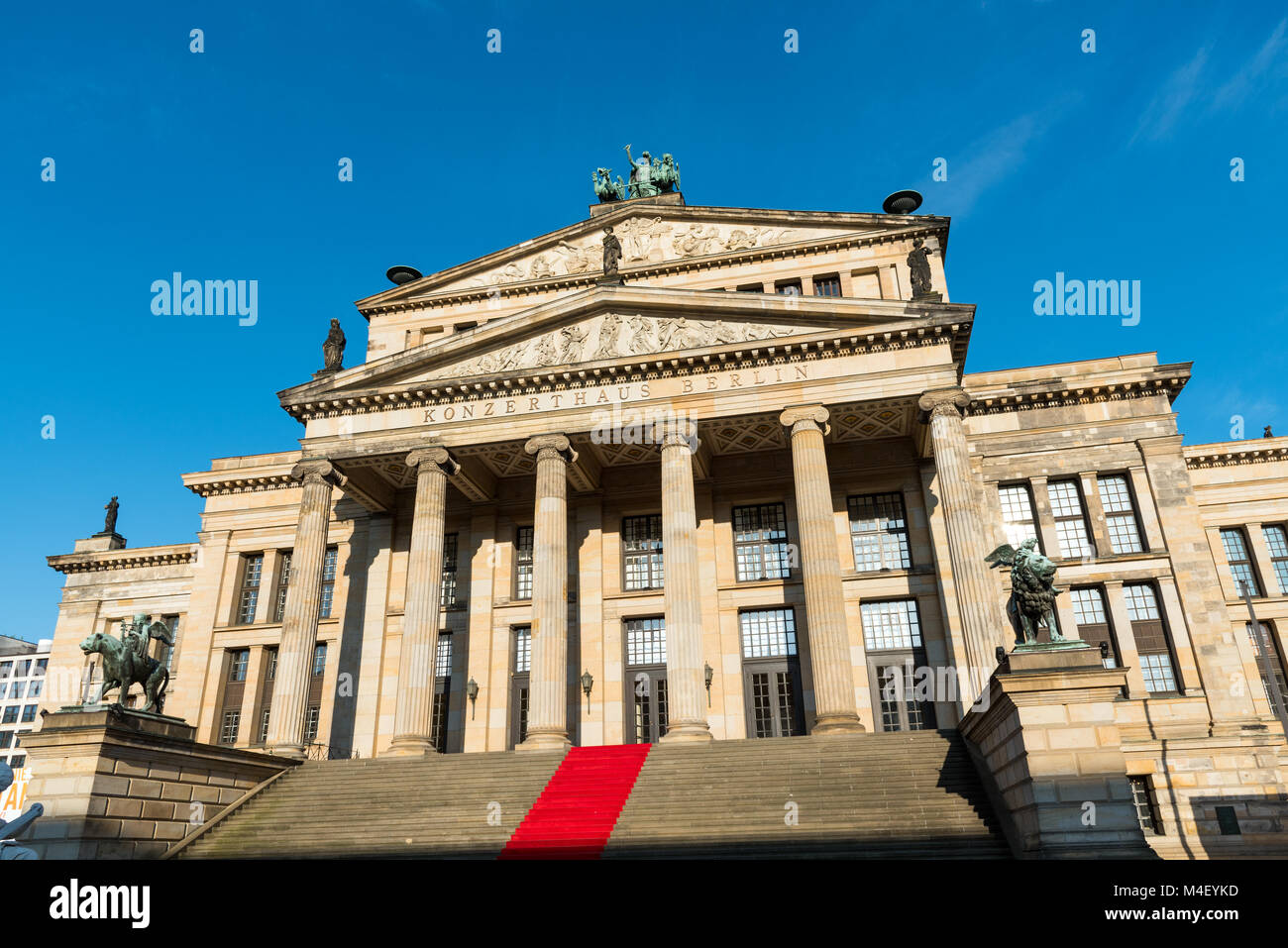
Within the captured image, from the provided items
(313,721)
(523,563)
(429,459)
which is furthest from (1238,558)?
(313,721)

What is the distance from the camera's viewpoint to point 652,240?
3841 centimetres

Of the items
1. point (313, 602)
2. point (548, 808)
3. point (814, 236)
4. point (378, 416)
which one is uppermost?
point (814, 236)

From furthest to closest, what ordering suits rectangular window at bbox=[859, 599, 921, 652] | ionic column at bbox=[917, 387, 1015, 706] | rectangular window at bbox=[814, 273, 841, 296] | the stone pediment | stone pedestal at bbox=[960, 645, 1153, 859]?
the stone pediment < rectangular window at bbox=[814, 273, 841, 296] < rectangular window at bbox=[859, 599, 921, 652] < ionic column at bbox=[917, 387, 1015, 706] < stone pedestal at bbox=[960, 645, 1153, 859]

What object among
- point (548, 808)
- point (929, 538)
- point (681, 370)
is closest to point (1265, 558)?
point (929, 538)

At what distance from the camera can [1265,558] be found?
35594mm

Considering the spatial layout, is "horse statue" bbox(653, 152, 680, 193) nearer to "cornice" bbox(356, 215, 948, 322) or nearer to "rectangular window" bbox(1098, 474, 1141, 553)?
"cornice" bbox(356, 215, 948, 322)

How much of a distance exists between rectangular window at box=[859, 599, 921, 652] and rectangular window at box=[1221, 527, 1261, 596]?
15.0 meters

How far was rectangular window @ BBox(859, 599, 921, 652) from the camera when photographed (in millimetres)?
31188

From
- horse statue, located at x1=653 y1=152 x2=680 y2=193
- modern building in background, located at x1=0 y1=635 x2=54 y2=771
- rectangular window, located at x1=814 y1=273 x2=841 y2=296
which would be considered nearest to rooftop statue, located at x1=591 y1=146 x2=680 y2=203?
horse statue, located at x1=653 y1=152 x2=680 y2=193

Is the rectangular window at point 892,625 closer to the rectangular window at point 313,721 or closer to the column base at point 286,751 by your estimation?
the column base at point 286,751

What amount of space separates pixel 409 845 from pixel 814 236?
2794cm
